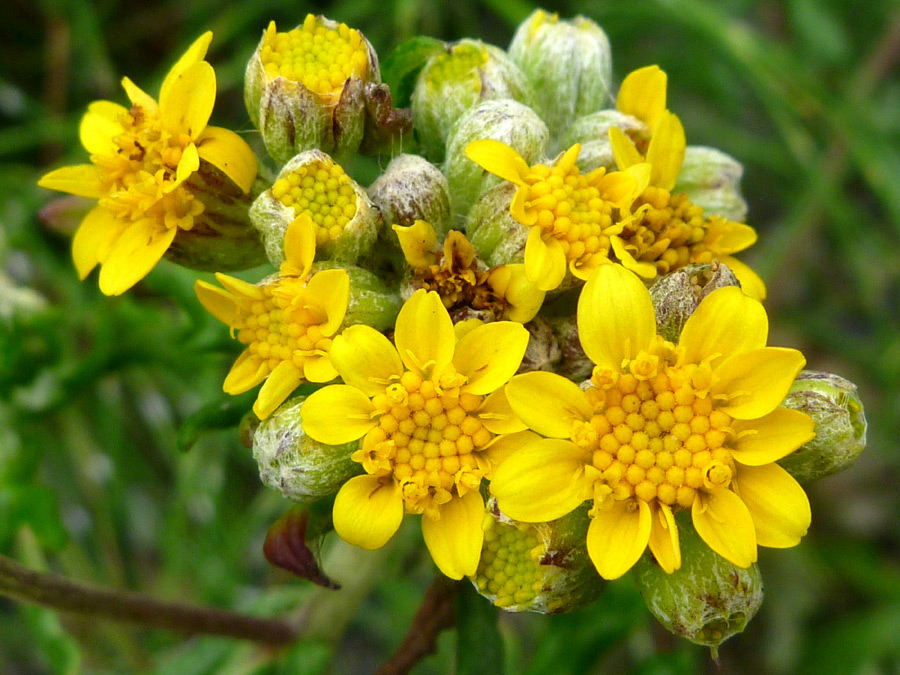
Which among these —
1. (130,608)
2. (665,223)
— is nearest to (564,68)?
(665,223)

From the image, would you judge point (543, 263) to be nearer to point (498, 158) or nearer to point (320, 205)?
point (498, 158)

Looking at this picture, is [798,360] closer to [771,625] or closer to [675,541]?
[675,541]

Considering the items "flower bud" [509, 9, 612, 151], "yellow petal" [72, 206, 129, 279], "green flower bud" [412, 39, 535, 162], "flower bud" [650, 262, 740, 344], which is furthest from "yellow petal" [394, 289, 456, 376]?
"flower bud" [509, 9, 612, 151]

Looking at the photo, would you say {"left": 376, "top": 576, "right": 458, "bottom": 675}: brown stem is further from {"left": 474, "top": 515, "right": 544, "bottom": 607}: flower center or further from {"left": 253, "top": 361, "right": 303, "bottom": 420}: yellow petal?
{"left": 253, "top": 361, "right": 303, "bottom": 420}: yellow petal

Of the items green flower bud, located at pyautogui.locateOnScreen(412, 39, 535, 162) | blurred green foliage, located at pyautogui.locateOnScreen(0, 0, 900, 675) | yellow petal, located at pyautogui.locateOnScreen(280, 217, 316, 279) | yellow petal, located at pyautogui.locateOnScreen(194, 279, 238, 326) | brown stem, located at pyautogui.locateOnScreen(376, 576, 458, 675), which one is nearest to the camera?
yellow petal, located at pyautogui.locateOnScreen(280, 217, 316, 279)

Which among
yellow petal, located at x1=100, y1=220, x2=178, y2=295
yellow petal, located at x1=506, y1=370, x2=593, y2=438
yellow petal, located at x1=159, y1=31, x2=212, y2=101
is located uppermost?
yellow petal, located at x1=159, y1=31, x2=212, y2=101

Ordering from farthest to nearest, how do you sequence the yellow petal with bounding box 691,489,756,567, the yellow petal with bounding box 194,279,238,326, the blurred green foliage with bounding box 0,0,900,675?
the blurred green foliage with bounding box 0,0,900,675, the yellow petal with bounding box 194,279,238,326, the yellow petal with bounding box 691,489,756,567

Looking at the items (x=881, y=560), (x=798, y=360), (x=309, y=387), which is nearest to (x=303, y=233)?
(x=309, y=387)
